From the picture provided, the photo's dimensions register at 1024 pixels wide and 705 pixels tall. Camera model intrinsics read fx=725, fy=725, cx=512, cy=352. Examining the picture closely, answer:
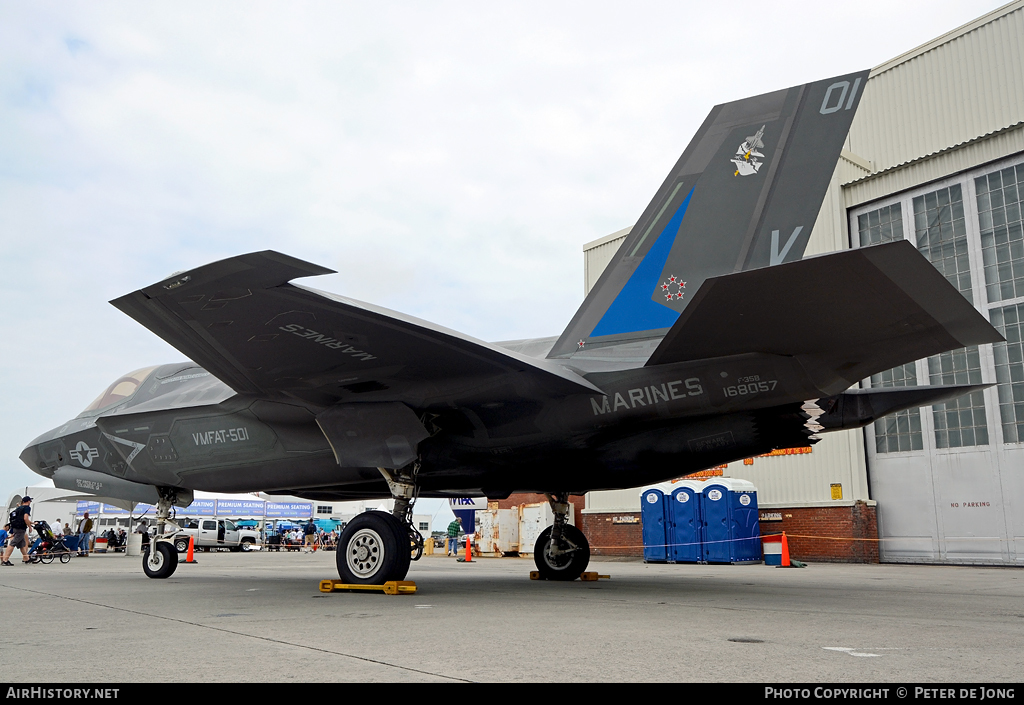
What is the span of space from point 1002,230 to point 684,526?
10105 mm

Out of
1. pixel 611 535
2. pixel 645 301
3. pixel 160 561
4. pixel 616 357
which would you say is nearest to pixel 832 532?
pixel 611 535

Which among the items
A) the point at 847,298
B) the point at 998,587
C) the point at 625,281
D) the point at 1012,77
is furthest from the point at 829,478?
the point at 847,298

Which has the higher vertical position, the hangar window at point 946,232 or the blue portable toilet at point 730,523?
the hangar window at point 946,232

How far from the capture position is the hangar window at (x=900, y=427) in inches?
684

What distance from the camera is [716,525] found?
60.5 ft

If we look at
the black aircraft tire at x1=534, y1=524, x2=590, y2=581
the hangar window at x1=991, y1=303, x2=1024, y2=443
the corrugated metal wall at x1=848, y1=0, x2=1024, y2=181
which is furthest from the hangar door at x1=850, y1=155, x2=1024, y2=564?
the black aircraft tire at x1=534, y1=524, x2=590, y2=581

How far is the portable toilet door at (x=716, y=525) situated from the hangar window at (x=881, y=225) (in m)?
7.18

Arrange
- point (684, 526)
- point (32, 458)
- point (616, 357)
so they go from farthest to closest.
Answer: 1. point (684, 526)
2. point (32, 458)
3. point (616, 357)

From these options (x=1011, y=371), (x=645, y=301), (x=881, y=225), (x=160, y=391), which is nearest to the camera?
(x=645, y=301)

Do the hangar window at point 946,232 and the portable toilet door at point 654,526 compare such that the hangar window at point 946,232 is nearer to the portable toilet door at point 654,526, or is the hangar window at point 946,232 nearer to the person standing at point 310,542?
the portable toilet door at point 654,526

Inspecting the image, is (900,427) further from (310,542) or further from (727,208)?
(310,542)

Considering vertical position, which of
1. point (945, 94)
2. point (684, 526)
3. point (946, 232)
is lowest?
point (684, 526)

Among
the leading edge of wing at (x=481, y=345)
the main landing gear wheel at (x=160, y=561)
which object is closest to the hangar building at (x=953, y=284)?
the leading edge of wing at (x=481, y=345)
